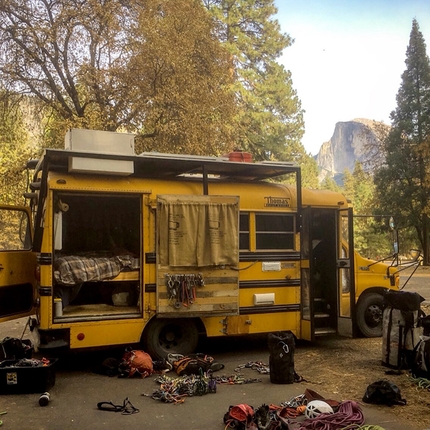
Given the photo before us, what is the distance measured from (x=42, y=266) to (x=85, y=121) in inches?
407

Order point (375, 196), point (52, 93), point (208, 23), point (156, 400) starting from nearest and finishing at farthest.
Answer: point (156, 400) → point (52, 93) → point (208, 23) → point (375, 196)

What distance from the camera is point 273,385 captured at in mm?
6754

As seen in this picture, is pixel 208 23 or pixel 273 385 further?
pixel 208 23

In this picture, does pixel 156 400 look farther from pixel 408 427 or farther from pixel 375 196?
pixel 375 196

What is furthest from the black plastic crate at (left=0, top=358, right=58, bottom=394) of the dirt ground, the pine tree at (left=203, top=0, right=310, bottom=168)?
the pine tree at (left=203, top=0, right=310, bottom=168)

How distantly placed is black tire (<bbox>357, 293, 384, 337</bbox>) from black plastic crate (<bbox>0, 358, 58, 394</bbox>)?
580cm

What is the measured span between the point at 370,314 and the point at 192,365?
423 cm

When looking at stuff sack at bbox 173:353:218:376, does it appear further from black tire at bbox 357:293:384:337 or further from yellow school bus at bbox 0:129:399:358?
black tire at bbox 357:293:384:337

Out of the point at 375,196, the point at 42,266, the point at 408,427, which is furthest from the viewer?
the point at 375,196

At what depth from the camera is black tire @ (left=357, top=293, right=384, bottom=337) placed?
Answer: 384 inches

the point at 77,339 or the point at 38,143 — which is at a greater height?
the point at 38,143

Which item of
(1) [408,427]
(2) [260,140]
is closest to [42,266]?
(1) [408,427]

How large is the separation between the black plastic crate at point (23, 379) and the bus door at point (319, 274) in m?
4.35

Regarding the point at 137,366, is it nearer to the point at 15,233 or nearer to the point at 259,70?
the point at 15,233
